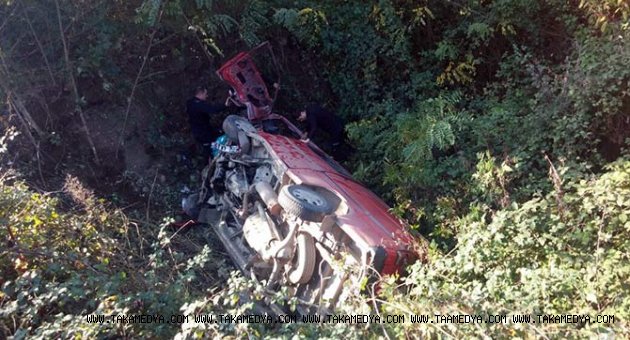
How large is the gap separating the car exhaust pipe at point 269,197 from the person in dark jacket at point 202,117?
8.08 feet

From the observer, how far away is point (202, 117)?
873 cm

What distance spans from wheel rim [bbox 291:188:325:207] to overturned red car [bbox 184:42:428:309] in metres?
0.01

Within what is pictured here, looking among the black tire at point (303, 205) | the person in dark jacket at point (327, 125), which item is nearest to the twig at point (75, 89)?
the person in dark jacket at point (327, 125)

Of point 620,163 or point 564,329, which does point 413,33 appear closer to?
point 620,163

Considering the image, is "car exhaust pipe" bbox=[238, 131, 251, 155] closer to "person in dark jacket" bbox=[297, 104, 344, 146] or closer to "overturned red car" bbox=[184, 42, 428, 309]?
"overturned red car" bbox=[184, 42, 428, 309]

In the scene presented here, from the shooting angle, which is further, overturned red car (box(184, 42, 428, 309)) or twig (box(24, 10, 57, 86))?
twig (box(24, 10, 57, 86))

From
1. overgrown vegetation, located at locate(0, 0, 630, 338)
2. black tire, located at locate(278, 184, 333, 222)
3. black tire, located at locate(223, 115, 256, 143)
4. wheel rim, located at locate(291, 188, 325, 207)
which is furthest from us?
black tire, located at locate(223, 115, 256, 143)

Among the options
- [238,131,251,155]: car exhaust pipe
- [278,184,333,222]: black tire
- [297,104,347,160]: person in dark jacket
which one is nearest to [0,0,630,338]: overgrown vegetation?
[297,104,347,160]: person in dark jacket

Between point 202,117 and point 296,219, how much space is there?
11.8ft

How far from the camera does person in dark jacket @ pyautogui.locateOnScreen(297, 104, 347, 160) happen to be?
872cm

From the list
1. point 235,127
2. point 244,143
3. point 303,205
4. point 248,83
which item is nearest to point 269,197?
point 303,205

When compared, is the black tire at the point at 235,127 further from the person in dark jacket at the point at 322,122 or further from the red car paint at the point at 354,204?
the person in dark jacket at the point at 322,122

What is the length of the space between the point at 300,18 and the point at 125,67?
301cm

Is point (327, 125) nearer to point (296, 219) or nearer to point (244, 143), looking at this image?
point (244, 143)
